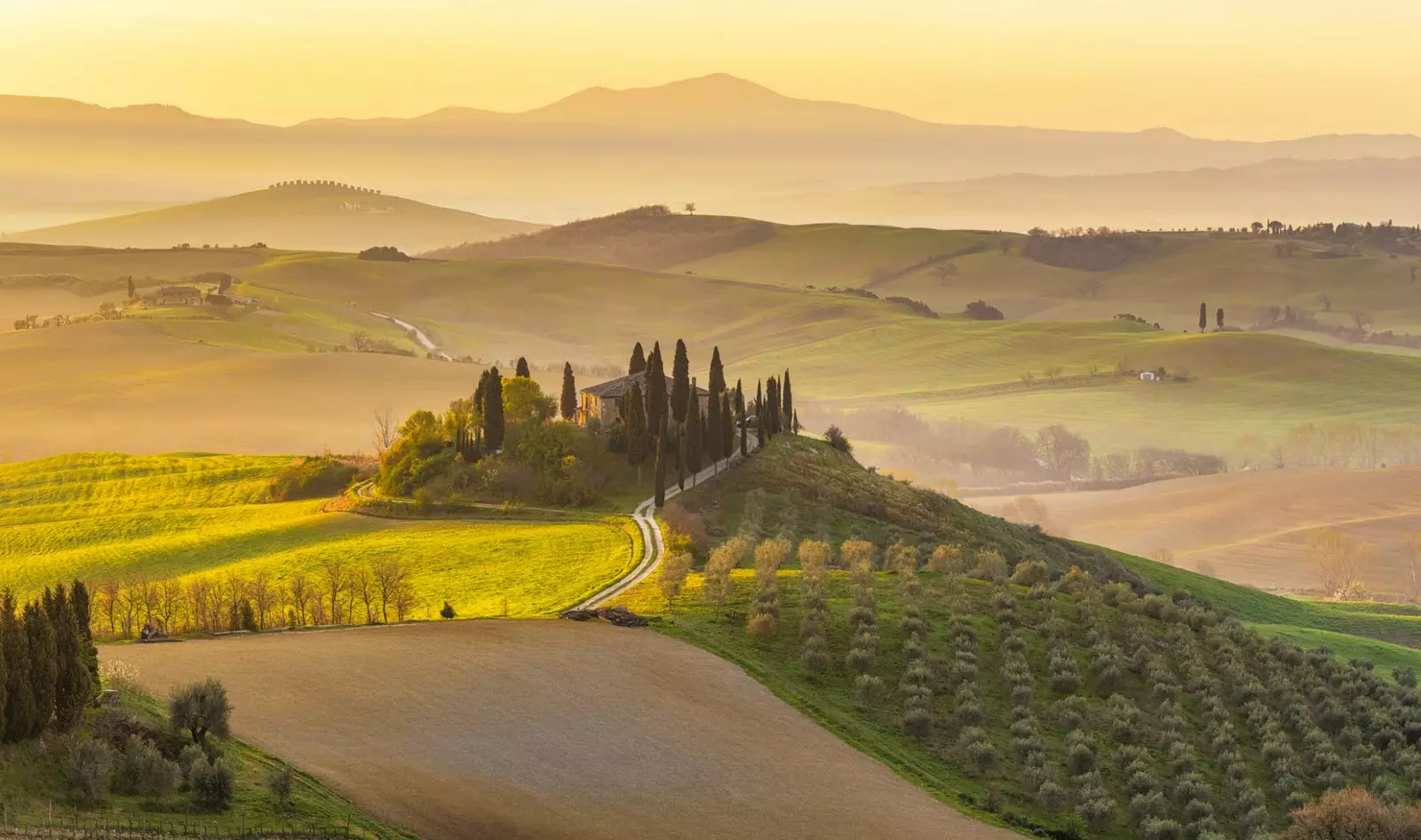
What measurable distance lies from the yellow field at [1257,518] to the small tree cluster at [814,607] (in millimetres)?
86188

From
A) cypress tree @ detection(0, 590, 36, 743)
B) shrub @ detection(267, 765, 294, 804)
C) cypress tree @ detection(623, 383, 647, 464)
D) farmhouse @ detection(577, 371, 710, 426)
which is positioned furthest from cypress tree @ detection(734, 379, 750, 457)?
cypress tree @ detection(0, 590, 36, 743)

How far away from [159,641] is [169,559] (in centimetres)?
2740

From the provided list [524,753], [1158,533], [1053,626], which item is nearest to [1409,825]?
[1053,626]

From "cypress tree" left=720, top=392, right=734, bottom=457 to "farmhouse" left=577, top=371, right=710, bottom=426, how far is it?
14.8ft

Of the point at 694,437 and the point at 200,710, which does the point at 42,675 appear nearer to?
the point at 200,710

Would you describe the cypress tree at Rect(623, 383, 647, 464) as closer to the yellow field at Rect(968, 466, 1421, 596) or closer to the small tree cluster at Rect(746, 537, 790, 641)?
the small tree cluster at Rect(746, 537, 790, 641)

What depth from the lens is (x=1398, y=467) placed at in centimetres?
18188

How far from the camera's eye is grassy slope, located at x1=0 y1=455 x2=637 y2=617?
67.4 m

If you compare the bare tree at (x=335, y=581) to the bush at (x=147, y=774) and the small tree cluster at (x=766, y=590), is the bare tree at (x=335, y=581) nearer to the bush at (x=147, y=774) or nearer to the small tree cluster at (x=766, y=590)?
the small tree cluster at (x=766, y=590)

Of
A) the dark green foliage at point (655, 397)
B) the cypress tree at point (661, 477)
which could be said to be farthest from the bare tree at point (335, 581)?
the dark green foliage at point (655, 397)

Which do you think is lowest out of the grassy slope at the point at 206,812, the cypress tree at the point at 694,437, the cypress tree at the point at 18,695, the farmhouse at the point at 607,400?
the grassy slope at the point at 206,812

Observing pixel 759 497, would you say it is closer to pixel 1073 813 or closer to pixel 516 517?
pixel 516 517

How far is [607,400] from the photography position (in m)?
104

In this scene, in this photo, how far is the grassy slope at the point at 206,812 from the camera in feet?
102
